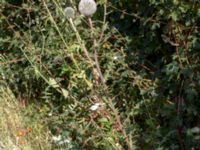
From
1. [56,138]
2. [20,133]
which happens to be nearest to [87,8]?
[56,138]

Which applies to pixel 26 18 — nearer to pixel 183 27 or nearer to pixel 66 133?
pixel 66 133

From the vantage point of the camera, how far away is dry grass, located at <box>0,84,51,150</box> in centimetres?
405

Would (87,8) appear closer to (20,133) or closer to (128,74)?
(128,74)

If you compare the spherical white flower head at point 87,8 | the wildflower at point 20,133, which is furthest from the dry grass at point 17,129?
the spherical white flower head at point 87,8

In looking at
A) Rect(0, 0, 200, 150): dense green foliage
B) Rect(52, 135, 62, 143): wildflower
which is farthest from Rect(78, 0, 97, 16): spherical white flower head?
Rect(52, 135, 62, 143): wildflower

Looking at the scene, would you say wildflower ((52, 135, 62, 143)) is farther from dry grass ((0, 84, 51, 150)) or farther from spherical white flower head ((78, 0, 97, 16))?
spherical white flower head ((78, 0, 97, 16))

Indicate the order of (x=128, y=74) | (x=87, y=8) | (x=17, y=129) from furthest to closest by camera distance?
(x=17, y=129), (x=128, y=74), (x=87, y=8)

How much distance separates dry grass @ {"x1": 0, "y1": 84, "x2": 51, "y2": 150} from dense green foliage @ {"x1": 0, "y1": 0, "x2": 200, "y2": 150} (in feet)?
0.56

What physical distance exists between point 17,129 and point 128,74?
45.9 inches

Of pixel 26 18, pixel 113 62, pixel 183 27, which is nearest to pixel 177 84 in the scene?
pixel 183 27

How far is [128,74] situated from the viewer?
3818 millimetres

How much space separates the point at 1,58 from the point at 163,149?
2.27 m

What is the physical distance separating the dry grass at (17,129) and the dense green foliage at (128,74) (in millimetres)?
170

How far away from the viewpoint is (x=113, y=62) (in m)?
3.98
